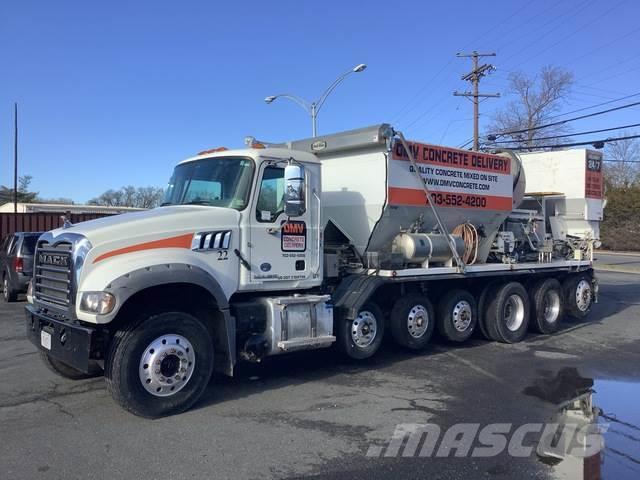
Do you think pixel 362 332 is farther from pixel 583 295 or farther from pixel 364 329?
pixel 583 295

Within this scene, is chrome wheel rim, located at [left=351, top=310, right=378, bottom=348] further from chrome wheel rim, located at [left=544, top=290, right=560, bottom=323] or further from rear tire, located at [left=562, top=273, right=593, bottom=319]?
rear tire, located at [left=562, top=273, right=593, bottom=319]

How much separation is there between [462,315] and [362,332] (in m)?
2.48

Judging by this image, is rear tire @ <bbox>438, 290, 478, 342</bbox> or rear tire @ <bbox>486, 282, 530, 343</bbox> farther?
rear tire @ <bbox>486, 282, 530, 343</bbox>

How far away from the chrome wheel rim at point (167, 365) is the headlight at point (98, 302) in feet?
1.97

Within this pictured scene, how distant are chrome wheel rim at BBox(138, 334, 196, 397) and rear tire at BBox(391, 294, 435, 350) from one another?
3.67m

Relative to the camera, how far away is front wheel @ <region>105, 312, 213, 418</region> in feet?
18.2

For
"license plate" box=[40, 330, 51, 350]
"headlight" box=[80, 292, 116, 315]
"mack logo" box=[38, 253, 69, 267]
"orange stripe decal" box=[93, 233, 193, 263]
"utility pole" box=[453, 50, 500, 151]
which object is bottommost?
"license plate" box=[40, 330, 51, 350]

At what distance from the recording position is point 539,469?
462 cm

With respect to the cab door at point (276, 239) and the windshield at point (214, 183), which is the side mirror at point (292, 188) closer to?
the cab door at point (276, 239)

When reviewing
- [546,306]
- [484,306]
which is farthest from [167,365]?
[546,306]

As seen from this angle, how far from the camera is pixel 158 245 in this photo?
6.01m

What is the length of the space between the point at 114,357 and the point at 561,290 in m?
9.30

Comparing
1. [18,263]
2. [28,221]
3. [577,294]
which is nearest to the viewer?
[577,294]

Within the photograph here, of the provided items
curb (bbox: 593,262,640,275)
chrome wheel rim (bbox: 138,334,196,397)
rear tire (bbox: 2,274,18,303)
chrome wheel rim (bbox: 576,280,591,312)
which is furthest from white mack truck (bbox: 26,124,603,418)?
curb (bbox: 593,262,640,275)
